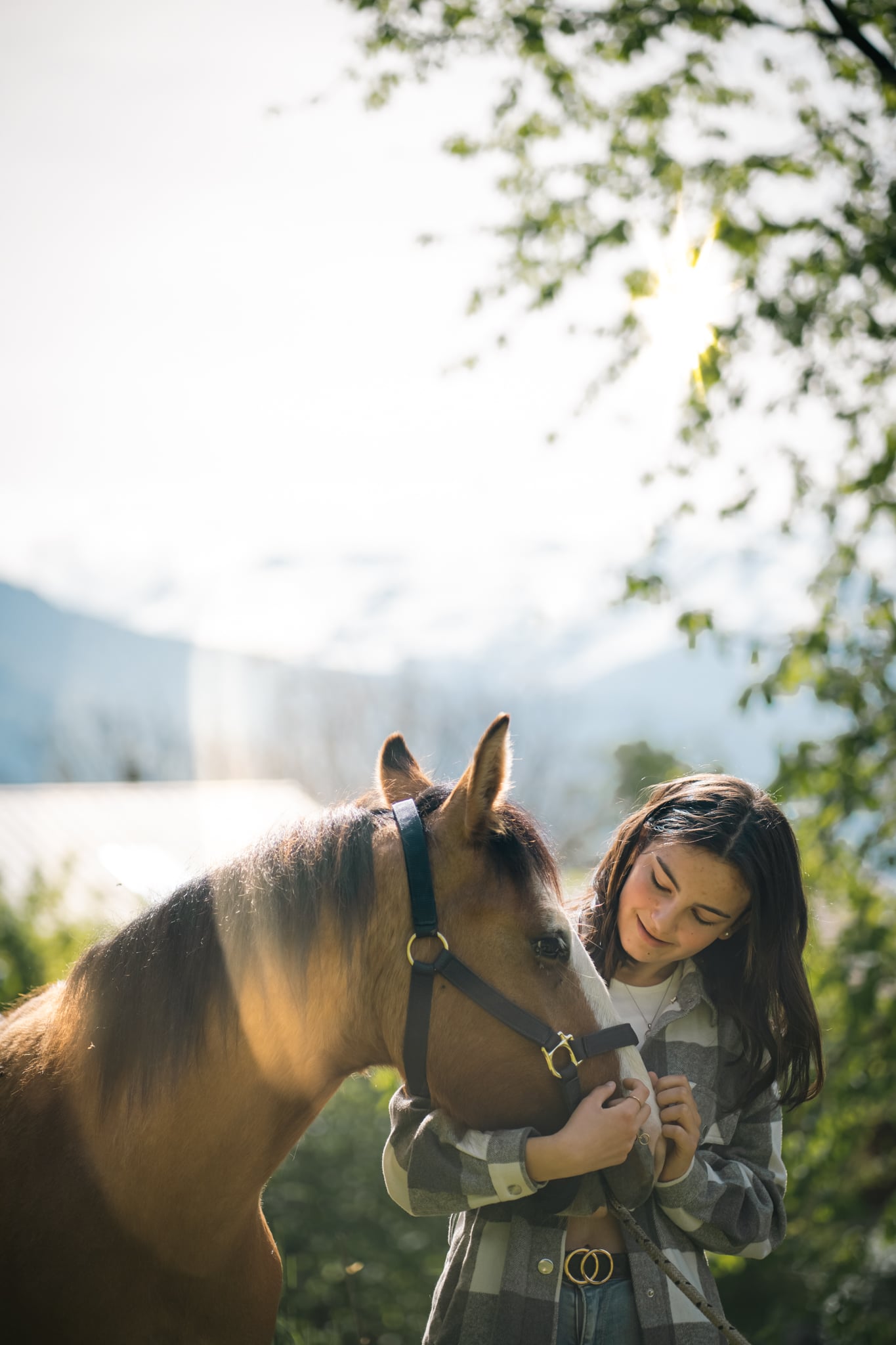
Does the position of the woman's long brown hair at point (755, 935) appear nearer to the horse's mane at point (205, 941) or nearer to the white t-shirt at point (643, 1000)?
the white t-shirt at point (643, 1000)

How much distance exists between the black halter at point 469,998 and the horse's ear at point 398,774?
307 millimetres

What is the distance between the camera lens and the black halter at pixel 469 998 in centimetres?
176

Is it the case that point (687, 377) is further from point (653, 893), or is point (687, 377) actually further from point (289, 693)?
point (289, 693)

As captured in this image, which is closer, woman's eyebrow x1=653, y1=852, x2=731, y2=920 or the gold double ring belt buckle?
the gold double ring belt buckle

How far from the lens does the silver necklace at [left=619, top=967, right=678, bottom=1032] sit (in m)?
2.13

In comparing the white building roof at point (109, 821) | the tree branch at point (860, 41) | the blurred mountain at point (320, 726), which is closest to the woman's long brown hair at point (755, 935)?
the tree branch at point (860, 41)

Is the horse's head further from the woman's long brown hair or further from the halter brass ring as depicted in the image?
the woman's long brown hair

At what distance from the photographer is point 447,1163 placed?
1.79 meters

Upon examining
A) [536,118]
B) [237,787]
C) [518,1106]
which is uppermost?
[536,118]

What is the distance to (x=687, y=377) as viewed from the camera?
13.1 ft

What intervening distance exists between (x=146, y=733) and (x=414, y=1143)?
48.6 m

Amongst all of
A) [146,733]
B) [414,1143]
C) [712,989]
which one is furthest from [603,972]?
[146,733]

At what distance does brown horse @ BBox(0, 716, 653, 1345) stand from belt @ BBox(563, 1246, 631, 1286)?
293mm

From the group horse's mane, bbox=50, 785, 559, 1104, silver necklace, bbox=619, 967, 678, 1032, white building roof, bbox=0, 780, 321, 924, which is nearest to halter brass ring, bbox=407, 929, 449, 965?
horse's mane, bbox=50, 785, 559, 1104
